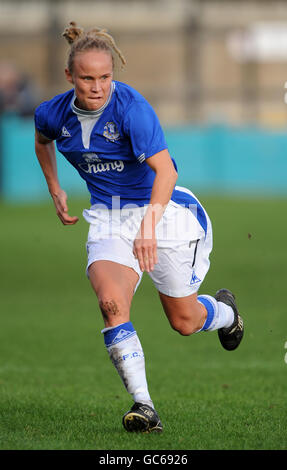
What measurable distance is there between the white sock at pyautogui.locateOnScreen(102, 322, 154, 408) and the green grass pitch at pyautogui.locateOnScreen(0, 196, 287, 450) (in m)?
0.24

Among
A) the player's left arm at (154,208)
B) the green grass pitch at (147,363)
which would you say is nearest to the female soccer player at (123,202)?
the player's left arm at (154,208)

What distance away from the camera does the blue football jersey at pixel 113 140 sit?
4.70m

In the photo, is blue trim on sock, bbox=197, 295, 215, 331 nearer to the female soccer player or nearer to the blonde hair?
the female soccer player

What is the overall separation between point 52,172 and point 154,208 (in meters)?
1.17

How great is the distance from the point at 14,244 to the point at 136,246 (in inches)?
422

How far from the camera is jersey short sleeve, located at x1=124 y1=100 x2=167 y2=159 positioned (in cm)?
466

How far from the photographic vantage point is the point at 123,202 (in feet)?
16.8

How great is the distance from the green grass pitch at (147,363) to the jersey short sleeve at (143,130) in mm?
1453

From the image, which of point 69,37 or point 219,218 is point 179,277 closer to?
point 69,37

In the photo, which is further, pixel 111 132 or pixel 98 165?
pixel 98 165

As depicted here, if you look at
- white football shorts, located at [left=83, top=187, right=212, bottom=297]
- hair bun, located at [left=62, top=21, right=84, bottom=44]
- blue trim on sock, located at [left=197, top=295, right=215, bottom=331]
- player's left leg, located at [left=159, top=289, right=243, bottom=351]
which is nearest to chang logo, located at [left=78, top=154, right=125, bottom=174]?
white football shorts, located at [left=83, top=187, right=212, bottom=297]

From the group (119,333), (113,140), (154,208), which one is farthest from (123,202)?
(119,333)

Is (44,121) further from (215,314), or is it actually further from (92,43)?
(215,314)

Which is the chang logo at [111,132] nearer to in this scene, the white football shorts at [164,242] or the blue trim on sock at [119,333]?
the white football shorts at [164,242]
